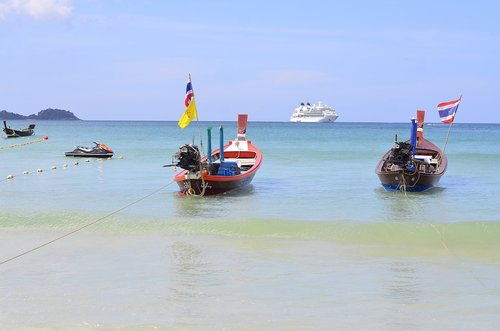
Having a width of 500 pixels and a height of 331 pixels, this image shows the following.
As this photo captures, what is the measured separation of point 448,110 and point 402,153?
332 cm

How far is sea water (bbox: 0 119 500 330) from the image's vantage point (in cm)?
862

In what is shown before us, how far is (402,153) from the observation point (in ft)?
70.3

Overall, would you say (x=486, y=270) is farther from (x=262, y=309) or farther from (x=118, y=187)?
(x=118, y=187)

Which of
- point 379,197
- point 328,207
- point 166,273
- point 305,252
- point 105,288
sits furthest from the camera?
point 379,197

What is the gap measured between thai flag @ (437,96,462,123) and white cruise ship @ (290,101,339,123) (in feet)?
485

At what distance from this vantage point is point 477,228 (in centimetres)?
1555

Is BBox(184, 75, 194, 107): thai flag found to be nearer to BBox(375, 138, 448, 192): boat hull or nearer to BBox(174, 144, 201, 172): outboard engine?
BBox(174, 144, 201, 172): outboard engine

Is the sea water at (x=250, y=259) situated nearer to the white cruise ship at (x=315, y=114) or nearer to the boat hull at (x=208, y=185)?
the boat hull at (x=208, y=185)

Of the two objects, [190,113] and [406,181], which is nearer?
[190,113]

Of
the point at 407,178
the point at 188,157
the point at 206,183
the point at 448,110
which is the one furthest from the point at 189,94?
the point at 448,110

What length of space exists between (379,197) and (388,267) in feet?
33.8

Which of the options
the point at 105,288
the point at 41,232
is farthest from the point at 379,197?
the point at 105,288

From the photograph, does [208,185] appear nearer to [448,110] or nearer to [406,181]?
[406,181]

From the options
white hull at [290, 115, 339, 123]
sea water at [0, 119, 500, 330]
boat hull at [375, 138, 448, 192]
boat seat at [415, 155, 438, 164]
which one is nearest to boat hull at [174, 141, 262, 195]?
sea water at [0, 119, 500, 330]
